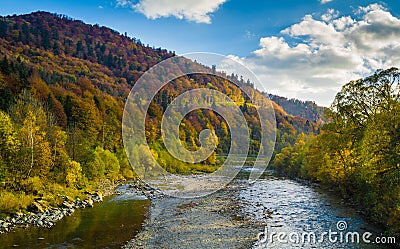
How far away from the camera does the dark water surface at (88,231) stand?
15.9 meters

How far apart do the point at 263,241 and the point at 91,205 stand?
14.5 metres

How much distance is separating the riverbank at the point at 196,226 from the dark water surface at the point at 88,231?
2.97 ft

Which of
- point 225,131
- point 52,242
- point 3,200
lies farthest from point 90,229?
point 225,131

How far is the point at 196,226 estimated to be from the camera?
20.1 metres

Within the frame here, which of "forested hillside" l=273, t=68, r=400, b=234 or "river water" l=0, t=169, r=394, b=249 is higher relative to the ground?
"forested hillside" l=273, t=68, r=400, b=234

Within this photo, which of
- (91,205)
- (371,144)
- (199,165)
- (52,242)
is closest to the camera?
(52,242)

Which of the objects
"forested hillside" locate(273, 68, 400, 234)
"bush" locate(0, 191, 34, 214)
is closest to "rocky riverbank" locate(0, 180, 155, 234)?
"bush" locate(0, 191, 34, 214)

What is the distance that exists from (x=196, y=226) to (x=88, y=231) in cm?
629

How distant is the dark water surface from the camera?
52.3 ft

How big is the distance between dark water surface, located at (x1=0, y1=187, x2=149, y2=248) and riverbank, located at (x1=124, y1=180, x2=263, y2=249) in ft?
2.97

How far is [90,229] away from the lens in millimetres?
18859

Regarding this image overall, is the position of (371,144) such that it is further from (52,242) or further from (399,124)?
(52,242)

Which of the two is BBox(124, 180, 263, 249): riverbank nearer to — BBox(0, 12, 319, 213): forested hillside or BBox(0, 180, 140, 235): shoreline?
BBox(0, 180, 140, 235): shoreline

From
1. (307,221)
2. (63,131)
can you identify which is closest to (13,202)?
(63,131)
